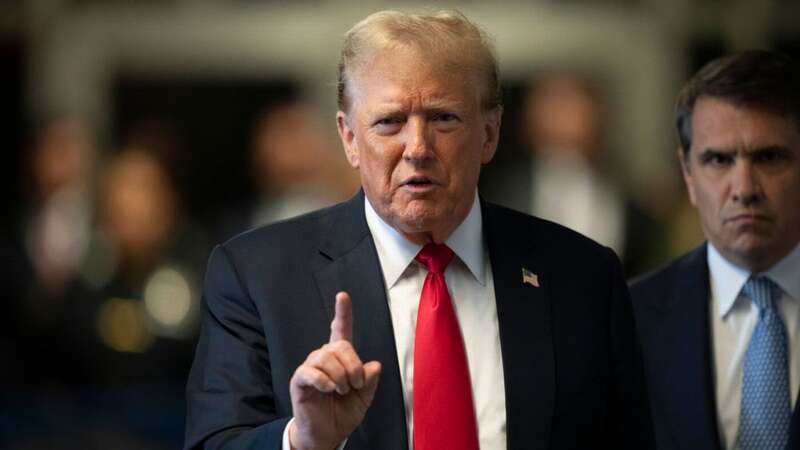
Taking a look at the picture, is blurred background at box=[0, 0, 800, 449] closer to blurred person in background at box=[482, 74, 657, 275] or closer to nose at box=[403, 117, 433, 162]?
blurred person in background at box=[482, 74, 657, 275]

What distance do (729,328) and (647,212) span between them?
344 centimetres

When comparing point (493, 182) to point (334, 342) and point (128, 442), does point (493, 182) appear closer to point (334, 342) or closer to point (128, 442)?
point (128, 442)

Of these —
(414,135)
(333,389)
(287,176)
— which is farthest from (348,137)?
(287,176)

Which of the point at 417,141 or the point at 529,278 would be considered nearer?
the point at 417,141

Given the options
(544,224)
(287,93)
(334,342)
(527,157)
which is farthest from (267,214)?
(334,342)

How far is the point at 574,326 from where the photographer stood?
4.52 metres

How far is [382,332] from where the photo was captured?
4.37 m

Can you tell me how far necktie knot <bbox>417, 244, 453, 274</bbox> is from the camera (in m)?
4.50

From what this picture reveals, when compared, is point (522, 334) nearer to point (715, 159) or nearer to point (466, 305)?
point (466, 305)

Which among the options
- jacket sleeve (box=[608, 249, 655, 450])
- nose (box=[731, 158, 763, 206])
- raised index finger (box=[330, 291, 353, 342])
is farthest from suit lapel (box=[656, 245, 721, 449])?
raised index finger (box=[330, 291, 353, 342])

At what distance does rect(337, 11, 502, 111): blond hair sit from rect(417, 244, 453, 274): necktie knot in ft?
1.19

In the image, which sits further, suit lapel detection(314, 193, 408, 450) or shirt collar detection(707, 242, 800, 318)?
shirt collar detection(707, 242, 800, 318)

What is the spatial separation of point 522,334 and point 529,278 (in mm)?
169

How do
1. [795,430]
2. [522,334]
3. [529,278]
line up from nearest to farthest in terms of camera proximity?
[522,334], [529,278], [795,430]
